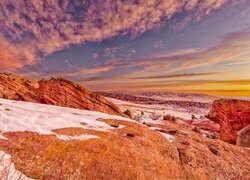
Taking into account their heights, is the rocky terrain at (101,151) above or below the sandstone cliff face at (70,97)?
below

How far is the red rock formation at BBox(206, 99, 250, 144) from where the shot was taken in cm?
2785

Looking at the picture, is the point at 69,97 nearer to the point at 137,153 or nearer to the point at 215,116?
the point at 137,153

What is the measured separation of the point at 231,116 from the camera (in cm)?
2869

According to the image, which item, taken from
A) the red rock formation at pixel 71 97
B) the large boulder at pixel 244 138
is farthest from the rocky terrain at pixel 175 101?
the red rock formation at pixel 71 97

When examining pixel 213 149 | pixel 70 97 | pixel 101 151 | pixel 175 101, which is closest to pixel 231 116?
pixel 213 149

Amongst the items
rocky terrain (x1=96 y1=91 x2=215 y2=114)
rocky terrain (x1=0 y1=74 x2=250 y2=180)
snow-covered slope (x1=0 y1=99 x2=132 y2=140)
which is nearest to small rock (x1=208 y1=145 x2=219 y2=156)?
rocky terrain (x1=0 y1=74 x2=250 y2=180)

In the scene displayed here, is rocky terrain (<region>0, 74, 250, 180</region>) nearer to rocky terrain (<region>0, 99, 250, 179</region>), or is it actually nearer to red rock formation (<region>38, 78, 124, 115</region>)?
rocky terrain (<region>0, 99, 250, 179</region>)

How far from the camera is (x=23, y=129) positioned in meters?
9.48

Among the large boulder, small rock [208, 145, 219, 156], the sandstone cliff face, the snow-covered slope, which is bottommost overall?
the large boulder

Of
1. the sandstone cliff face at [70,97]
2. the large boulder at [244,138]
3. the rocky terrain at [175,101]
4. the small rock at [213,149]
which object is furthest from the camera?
the rocky terrain at [175,101]

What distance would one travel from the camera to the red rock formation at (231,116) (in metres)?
27.9

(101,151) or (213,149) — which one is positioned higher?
(101,151)

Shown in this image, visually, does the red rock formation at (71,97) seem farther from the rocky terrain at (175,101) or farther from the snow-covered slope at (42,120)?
the rocky terrain at (175,101)

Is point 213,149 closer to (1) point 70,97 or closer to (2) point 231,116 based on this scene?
(1) point 70,97
